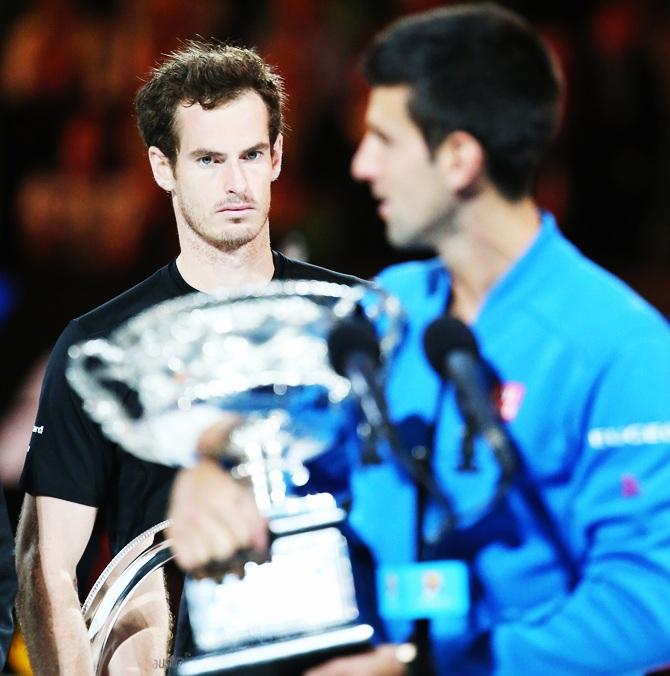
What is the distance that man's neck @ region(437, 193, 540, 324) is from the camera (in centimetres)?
199

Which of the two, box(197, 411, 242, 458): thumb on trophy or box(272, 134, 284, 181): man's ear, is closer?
box(197, 411, 242, 458): thumb on trophy

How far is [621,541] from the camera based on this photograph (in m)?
1.82

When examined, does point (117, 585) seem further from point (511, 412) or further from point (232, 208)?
point (511, 412)

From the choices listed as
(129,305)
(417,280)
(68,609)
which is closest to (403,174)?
(417,280)

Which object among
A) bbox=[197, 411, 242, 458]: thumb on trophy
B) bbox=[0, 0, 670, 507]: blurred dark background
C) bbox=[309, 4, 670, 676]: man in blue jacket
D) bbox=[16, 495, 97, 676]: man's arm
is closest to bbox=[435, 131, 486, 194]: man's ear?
bbox=[309, 4, 670, 676]: man in blue jacket

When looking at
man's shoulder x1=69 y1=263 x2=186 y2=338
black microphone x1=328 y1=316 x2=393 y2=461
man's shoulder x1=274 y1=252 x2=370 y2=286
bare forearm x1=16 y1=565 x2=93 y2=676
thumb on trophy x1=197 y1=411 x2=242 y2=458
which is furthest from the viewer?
man's shoulder x1=274 y1=252 x2=370 y2=286

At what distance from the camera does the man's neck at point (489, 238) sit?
1987 mm

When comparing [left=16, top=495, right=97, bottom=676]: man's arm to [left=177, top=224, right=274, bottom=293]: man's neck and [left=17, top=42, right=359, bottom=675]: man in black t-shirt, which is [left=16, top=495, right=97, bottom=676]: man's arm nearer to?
[left=17, top=42, right=359, bottom=675]: man in black t-shirt

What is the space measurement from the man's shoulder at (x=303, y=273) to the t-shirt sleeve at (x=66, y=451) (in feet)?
1.35

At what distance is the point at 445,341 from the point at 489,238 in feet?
0.84

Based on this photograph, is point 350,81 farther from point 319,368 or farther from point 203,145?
point 319,368

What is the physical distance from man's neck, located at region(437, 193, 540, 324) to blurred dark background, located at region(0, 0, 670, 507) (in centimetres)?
340

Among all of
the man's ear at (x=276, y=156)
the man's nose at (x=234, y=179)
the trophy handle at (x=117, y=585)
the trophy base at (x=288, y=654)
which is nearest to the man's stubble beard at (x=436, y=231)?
the trophy base at (x=288, y=654)

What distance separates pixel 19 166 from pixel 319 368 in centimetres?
454
